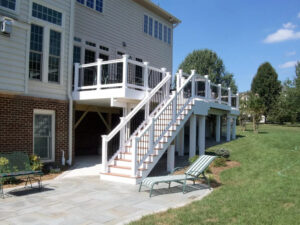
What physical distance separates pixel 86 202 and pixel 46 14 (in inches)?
273

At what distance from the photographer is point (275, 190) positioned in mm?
6906

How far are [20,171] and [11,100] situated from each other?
2717 mm

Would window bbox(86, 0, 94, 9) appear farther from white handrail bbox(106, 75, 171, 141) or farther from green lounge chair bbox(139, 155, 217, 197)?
green lounge chair bbox(139, 155, 217, 197)

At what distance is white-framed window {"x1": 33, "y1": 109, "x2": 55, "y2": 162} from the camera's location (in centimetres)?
1011

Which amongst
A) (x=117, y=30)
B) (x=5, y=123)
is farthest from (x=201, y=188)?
(x=117, y=30)

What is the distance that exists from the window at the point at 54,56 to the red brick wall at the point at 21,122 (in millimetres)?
914

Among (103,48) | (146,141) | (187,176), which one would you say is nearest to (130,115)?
(146,141)

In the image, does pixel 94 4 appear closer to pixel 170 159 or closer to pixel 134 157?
pixel 170 159

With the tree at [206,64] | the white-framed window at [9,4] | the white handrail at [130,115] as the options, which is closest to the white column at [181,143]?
the white handrail at [130,115]

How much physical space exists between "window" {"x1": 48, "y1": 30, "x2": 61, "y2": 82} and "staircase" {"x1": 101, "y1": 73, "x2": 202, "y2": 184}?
3.16m

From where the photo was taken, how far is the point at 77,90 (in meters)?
11.2

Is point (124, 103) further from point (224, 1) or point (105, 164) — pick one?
point (224, 1)

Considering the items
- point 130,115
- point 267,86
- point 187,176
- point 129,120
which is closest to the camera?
point 187,176

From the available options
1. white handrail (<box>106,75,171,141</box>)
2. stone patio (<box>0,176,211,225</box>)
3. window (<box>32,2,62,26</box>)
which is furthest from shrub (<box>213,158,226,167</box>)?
window (<box>32,2,62,26</box>)
